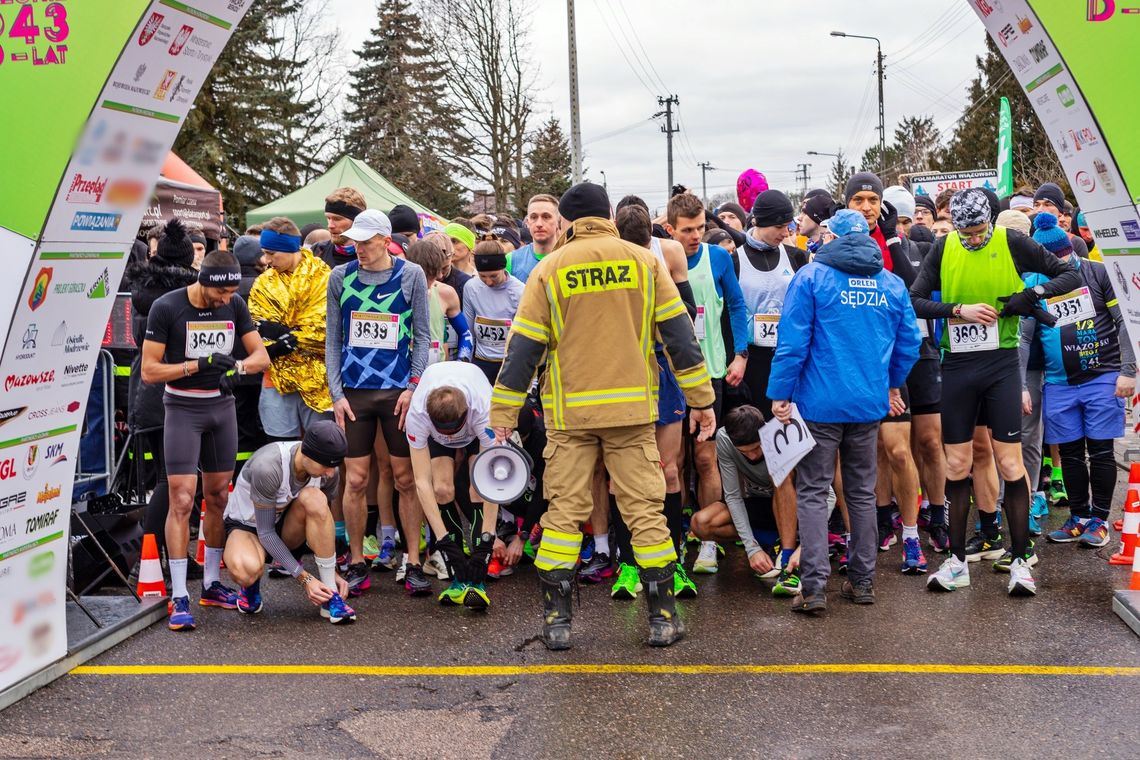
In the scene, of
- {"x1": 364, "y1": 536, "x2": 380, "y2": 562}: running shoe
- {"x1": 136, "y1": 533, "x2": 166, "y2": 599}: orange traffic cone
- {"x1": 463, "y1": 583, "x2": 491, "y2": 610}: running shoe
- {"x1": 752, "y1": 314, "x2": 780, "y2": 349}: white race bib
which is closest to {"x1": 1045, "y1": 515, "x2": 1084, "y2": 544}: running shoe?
{"x1": 752, "y1": 314, "x2": 780, "y2": 349}: white race bib

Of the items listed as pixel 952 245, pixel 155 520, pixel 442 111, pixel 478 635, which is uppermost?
pixel 442 111

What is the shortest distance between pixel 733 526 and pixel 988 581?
1.56m

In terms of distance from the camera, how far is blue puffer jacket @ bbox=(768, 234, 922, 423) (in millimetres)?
6164

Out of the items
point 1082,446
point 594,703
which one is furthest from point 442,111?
point 594,703

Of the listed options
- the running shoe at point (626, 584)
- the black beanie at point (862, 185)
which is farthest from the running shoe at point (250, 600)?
the black beanie at point (862, 185)

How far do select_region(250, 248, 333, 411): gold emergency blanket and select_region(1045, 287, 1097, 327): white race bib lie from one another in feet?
16.4

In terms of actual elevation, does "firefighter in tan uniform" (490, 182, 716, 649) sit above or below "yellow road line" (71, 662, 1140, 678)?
above

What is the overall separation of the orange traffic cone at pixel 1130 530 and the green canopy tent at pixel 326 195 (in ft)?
51.4

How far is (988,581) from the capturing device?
6.73 metres

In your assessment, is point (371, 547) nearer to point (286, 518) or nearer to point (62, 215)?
point (286, 518)

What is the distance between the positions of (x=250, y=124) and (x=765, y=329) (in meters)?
35.8

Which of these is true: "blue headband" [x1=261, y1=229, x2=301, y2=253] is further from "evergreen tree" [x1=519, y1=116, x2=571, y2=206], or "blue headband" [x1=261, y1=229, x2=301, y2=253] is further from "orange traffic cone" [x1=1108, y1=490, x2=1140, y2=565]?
"evergreen tree" [x1=519, y1=116, x2=571, y2=206]

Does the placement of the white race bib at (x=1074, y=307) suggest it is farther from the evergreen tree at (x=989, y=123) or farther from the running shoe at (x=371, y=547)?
the evergreen tree at (x=989, y=123)

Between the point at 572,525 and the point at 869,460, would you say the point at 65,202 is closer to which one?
the point at 572,525
